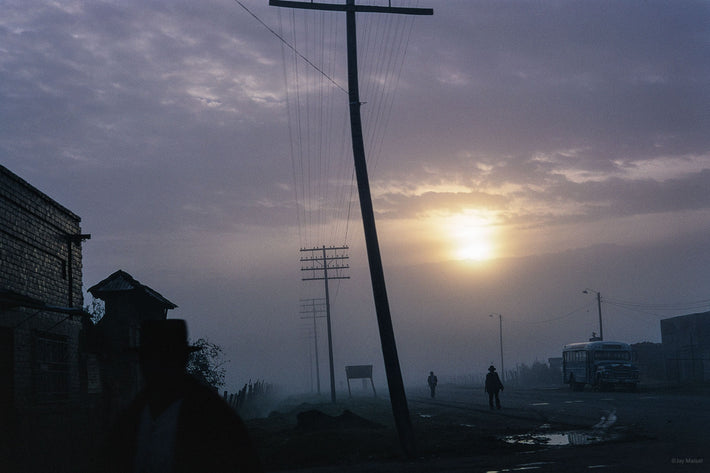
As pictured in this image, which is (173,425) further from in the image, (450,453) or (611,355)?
(611,355)

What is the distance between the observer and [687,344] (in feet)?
250

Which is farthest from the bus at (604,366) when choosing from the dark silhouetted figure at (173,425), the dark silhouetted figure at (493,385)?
the dark silhouetted figure at (173,425)

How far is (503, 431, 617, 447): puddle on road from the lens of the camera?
64.2 feet

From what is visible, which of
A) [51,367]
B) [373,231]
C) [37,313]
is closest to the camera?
[373,231]

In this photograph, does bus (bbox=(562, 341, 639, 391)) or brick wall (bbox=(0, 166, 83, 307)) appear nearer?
brick wall (bbox=(0, 166, 83, 307))

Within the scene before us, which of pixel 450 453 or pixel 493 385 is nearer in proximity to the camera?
pixel 450 453

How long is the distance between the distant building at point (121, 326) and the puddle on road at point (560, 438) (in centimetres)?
1216

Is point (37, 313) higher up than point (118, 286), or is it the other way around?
point (118, 286)

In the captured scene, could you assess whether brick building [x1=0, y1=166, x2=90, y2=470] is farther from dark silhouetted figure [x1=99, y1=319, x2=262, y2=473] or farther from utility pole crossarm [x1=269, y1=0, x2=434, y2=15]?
dark silhouetted figure [x1=99, y1=319, x2=262, y2=473]

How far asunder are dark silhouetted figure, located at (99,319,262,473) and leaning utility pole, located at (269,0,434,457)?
14385 mm

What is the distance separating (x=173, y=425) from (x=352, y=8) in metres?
18.6

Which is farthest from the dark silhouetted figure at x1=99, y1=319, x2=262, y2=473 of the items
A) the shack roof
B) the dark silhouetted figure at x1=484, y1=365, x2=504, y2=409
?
the dark silhouetted figure at x1=484, y1=365, x2=504, y2=409

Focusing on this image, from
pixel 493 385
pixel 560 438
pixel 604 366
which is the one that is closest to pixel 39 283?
pixel 560 438

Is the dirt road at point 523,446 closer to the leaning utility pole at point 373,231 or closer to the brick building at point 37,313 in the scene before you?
the leaning utility pole at point 373,231
